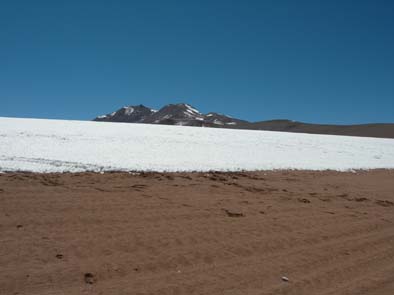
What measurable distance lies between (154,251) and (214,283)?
1355 mm

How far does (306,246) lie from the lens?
26.7ft

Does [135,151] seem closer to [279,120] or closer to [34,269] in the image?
[34,269]

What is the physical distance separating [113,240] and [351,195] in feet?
32.2

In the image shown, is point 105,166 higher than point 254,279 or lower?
higher

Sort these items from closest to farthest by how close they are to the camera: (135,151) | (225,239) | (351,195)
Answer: (225,239) → (351,195) → (135,151)

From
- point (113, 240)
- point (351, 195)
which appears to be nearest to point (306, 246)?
point (113, 240)

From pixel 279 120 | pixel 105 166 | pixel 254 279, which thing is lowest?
pixel 254 279

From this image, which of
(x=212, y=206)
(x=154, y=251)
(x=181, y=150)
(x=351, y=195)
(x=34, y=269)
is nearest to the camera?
(x=34, y=269)

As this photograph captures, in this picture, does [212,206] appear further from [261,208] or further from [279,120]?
[279,120]

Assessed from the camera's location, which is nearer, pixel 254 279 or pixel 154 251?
pixel 254 279

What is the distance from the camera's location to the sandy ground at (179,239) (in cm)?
591

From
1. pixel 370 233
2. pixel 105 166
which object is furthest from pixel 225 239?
pixel 105 166

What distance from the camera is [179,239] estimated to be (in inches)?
301

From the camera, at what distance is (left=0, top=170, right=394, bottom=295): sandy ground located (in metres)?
5.91
